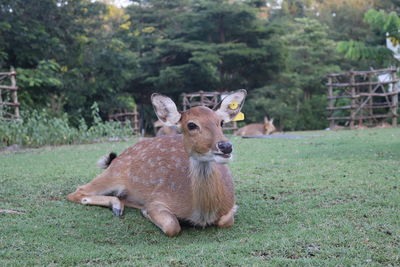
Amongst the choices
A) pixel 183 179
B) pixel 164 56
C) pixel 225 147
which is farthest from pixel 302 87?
pixel 225 147

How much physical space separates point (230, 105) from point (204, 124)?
60cm

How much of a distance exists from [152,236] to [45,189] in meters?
2.60

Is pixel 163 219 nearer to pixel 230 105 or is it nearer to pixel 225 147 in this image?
pixel 225 147

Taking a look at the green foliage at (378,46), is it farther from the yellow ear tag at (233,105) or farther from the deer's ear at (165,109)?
the deer's ear at (165,109)

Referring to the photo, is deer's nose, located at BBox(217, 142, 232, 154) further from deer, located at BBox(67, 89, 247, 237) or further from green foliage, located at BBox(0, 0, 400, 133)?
green foliage, located at BBox(0, 0, 400, 133)

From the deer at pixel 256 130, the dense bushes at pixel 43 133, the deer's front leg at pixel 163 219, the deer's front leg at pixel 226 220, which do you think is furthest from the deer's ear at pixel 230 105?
the deer at pixel 256 130

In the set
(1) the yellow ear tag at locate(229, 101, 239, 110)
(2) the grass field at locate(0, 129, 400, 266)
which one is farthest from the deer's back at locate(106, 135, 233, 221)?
(1) the yellow ear tag at locate(229, 101, 239, 110)

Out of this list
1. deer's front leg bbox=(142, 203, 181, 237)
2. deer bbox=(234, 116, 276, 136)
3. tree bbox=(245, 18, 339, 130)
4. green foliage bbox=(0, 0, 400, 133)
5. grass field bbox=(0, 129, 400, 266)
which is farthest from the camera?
tree bbox=(245, 18, 339, 130)

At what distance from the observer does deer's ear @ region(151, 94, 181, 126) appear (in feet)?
16.0

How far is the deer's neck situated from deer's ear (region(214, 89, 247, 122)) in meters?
0.60

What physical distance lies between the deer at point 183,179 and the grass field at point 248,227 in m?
0.14

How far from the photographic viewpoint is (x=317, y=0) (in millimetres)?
43531

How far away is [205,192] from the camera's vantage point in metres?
4.62

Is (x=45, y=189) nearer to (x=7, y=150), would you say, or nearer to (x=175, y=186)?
(x=175, y=186)
